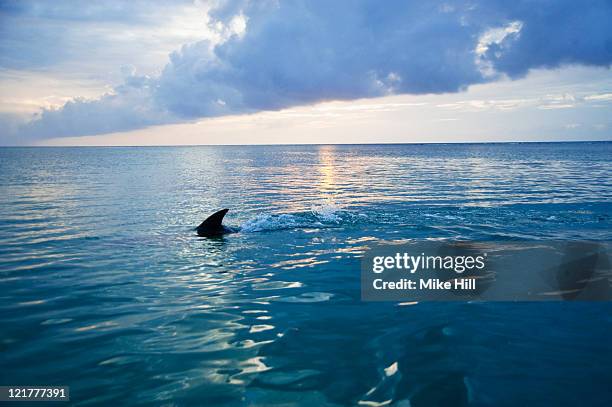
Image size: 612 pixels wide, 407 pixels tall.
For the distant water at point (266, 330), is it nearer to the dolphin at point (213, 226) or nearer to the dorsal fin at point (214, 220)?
the dolphin at point (213, 226)

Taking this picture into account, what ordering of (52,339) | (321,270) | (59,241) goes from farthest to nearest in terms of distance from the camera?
(59,241) → (321,270) → (52,339)

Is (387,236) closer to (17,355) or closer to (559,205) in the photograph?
(17,355)

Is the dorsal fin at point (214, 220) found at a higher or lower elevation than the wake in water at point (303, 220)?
higher

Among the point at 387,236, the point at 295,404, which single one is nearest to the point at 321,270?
the point at 387,236

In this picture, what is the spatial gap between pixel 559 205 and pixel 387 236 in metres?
16.3

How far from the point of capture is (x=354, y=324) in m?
9.32

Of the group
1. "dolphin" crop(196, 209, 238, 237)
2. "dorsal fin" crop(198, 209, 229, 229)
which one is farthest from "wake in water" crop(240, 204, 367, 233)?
"dorsal fin" crop(198, 209, 229, 229)

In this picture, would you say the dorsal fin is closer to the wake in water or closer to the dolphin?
the dolphin
